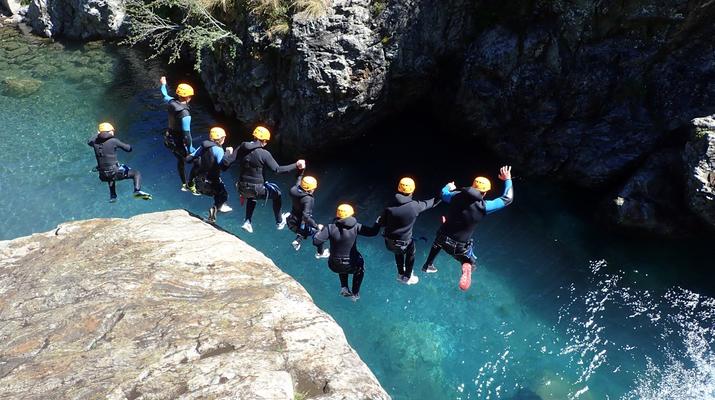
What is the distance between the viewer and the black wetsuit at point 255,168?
11578mm

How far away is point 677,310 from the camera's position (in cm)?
1427

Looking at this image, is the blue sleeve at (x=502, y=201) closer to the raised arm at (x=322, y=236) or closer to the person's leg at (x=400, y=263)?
the person's leg at (x=400, y=263)

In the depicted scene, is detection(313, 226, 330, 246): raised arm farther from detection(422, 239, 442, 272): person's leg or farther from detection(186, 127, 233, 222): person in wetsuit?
detection(186, 127, 233, 222): person in wetsuit

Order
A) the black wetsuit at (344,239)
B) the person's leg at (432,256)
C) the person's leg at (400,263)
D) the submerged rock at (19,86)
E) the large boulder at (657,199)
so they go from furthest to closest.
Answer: the submerged rock at (19,86) → the large boulder at (657,199) → the person's leg at (400,263) → the person's leg at (432,256) → the black wetsuit at (344,239)

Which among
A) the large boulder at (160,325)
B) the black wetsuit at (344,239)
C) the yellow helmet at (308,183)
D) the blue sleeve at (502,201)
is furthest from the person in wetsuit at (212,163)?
the blue sleeve at (502,201)

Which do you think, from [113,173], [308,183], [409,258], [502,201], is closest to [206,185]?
[113,173]

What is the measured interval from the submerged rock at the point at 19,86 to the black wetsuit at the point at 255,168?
1766 centimetres

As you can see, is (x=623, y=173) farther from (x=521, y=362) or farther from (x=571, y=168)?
(x=521, y=362)

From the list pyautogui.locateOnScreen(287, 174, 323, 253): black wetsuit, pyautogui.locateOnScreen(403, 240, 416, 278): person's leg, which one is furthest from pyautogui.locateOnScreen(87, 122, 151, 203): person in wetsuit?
pyautogui.locateOnScreen(403, 240, 416, 278): person's leg

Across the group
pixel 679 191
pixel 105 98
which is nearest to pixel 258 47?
pixel 105 98

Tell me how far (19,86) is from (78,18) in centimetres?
662

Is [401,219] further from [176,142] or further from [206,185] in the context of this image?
[176,142]

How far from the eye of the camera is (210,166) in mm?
12227

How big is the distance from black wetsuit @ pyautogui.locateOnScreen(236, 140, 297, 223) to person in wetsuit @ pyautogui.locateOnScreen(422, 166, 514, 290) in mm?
3778
